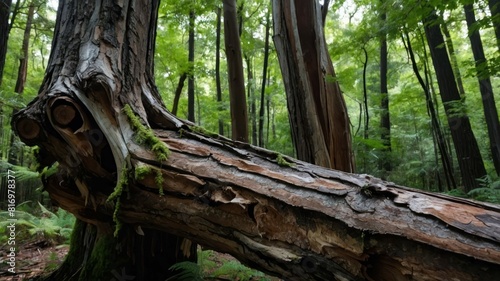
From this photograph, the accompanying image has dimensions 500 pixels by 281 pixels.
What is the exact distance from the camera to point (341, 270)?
1.35 metres

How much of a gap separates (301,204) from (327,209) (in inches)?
5.0

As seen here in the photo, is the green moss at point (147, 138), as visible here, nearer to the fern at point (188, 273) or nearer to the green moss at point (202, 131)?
the green moss at point (202, 131)

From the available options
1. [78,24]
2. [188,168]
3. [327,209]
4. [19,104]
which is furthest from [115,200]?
[19,104]

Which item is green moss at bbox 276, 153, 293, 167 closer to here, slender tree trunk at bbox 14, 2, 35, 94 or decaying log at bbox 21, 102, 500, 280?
decaying log at bbox 21, 102, 500, 280

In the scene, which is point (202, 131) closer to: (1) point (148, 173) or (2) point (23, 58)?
(1) point (148, 173)

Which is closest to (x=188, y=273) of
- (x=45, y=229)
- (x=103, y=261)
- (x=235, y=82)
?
(x=103, y=261)

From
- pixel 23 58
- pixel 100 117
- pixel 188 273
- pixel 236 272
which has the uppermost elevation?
pixel 23 58

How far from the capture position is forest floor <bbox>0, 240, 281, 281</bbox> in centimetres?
327

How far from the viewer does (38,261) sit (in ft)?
13.0

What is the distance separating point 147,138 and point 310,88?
1852 mm

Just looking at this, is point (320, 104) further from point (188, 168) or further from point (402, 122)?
point (402, 122)

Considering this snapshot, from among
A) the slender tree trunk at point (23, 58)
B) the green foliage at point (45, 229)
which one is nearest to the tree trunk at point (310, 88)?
the green foliage at point (45, 229)

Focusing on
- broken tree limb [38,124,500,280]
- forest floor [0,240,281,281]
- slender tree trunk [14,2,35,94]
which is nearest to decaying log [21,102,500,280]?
broken tree limb [38,124,500,280]

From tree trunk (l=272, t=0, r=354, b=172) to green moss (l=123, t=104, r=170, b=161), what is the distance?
1649 millimetres
